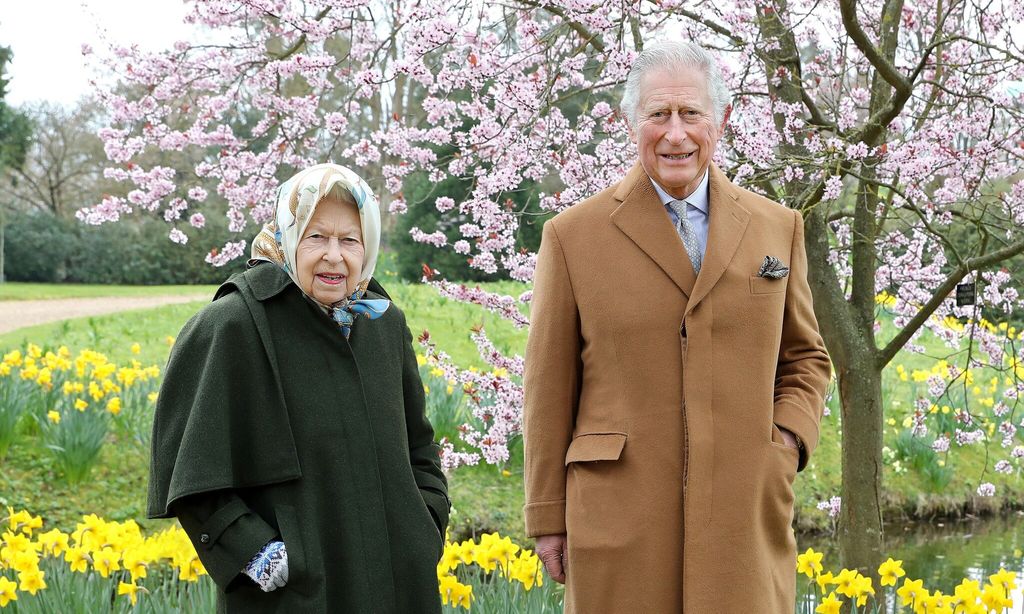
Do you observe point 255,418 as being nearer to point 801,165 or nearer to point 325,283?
point 325,283

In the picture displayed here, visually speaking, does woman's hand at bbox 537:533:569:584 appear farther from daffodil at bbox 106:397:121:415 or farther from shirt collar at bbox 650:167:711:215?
daffodil at bbox 106:397:121:415

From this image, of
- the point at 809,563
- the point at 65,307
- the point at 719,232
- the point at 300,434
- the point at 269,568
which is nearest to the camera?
the point at 269,568

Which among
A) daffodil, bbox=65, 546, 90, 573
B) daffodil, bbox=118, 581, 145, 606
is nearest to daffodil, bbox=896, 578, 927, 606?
daffodil, bbox=118, 581, 145, 606

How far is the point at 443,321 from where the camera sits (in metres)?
9.95

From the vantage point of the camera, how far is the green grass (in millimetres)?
17500

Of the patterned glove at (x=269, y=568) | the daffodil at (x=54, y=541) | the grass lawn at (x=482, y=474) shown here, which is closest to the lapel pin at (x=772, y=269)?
the patterned glove at (x=269, y=568)

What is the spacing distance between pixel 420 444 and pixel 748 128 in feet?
8.34

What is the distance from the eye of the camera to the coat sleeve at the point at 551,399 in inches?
81.7

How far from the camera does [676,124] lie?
6.70 feet

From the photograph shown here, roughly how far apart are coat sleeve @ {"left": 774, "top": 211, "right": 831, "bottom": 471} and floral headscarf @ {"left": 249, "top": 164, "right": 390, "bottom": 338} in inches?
34.5

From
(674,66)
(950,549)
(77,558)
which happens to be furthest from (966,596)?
(950,549)

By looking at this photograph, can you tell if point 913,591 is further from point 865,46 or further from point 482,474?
point 482,474

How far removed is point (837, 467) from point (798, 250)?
5317 millimetres

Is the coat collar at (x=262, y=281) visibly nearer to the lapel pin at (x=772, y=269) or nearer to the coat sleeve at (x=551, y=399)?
the coat sleeve at (x=551, y=399)
